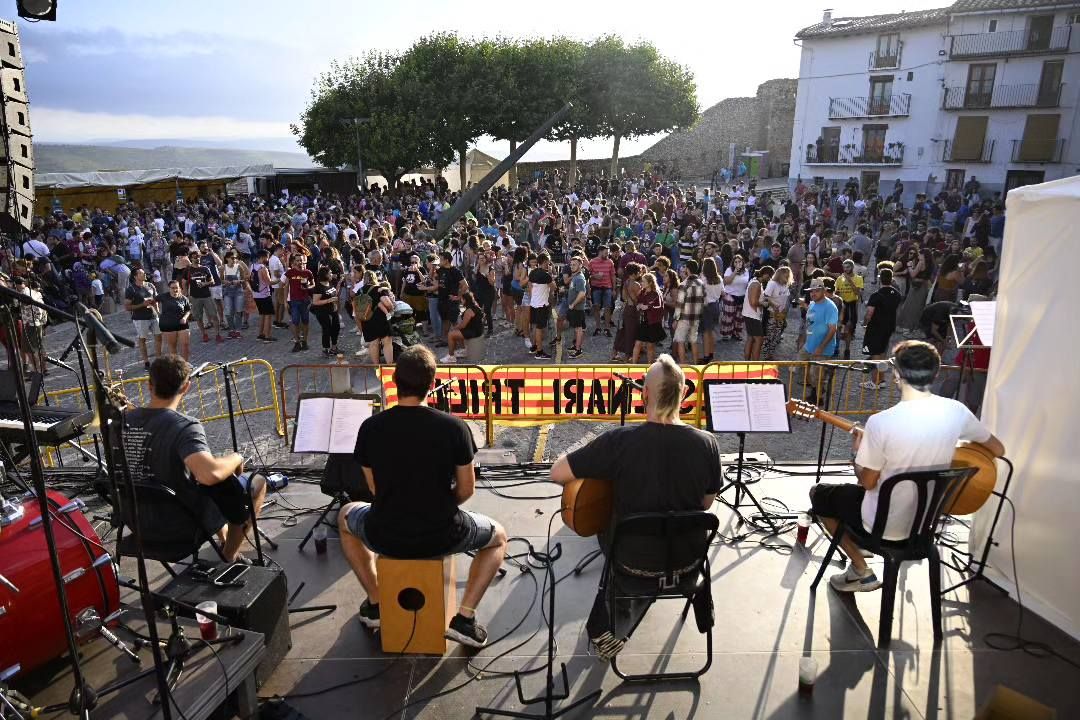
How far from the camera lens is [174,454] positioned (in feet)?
12.9

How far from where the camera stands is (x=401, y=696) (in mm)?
3699

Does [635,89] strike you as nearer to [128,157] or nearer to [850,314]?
[850,314]

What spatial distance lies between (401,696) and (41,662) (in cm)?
183

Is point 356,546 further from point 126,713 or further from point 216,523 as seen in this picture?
point 126,713

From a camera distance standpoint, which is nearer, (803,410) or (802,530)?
(803,410)

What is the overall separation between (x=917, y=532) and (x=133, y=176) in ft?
111

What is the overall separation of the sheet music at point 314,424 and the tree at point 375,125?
33.1m

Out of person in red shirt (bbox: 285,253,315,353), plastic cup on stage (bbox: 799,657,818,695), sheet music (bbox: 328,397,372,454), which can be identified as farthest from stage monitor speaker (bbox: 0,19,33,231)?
person in red shirt (bbox: 285,253,315,353)

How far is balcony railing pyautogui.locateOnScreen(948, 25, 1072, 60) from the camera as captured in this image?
29594mm

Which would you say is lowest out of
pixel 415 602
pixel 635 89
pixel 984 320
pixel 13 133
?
pixel 415 602

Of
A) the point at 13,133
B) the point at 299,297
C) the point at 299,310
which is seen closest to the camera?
the point at 13,133

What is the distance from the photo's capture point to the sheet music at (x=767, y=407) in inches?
212

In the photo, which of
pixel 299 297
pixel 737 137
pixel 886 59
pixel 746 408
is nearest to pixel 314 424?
pixel 746 408

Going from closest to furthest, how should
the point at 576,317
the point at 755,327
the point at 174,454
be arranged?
the point at 174,454 → the point at 755,327 → the point at 576,317
